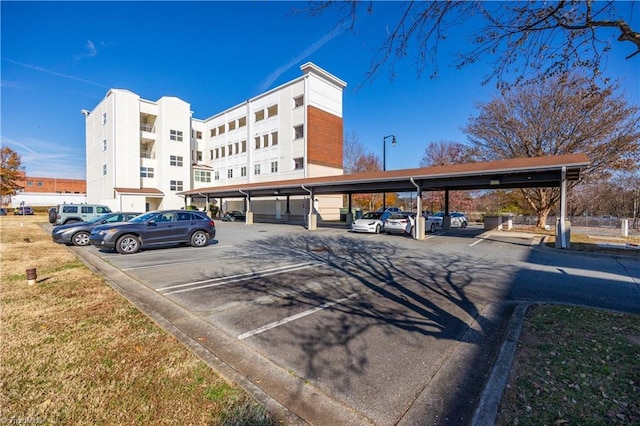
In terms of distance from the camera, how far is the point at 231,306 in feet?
17.8

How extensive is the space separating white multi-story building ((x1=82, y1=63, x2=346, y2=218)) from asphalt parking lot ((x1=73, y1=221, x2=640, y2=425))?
27.2 metres

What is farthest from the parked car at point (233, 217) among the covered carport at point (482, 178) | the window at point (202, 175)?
the window at point (202, 175)

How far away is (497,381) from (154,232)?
12122 millimetres

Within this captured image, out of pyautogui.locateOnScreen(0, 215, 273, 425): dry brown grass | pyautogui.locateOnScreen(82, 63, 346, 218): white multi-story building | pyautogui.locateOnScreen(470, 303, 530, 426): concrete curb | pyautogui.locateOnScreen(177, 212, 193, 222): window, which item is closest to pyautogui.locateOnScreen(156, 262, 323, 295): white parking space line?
pyautogui.locateOnScreen(0, 215, 273, 425): dry brown grass

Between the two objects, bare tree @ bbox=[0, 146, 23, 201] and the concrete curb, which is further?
bare tree @ bbox=[0, 146, 23, 201]

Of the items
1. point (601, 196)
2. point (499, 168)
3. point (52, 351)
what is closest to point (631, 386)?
point (52, 351)

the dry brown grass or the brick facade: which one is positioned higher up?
the brick facade

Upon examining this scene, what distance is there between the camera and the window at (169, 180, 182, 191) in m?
41.2

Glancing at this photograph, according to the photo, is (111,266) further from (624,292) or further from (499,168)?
(499,168)

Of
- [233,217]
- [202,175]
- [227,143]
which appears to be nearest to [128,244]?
[233,217]

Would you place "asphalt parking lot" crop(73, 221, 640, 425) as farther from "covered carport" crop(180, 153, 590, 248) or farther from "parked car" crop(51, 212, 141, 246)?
"parked car" crop(51, 212, 141, 246)

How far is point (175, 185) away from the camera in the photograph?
Answer: 41750 mm

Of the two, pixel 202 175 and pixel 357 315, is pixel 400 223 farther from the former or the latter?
pixel 202 175

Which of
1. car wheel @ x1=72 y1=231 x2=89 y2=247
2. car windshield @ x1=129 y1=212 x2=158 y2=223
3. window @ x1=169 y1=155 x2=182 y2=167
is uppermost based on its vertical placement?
window @ x1=169 y1=155 x2=182 y2=167
